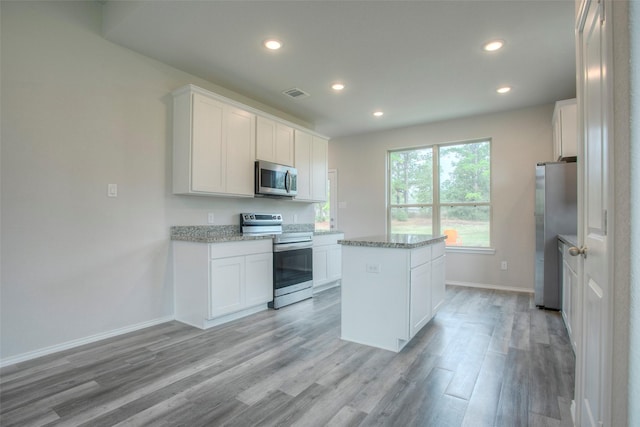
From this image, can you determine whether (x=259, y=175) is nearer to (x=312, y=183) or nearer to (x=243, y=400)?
(x=312, y=183)

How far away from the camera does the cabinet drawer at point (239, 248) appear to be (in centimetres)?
309

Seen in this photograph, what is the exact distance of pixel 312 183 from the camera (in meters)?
4.87

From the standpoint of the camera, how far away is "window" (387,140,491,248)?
5.01 m

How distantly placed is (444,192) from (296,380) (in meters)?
4.14

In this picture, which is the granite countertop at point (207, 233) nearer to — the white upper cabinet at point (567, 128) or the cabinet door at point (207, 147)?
the cabinet door at point (207, 147)

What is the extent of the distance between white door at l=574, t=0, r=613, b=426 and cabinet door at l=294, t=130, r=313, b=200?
339 centimetres

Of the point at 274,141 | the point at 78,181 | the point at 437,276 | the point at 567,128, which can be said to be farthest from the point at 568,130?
the point at 78,181

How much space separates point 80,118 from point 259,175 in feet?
5.79

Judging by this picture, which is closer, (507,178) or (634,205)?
(634,205)

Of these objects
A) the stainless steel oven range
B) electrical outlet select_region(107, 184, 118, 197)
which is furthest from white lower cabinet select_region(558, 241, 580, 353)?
electrical outlet select_region(107, 184, 118, 197)

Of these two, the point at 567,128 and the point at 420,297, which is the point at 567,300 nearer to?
the point at 420,297

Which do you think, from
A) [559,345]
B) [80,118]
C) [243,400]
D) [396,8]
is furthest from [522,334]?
[80,118]

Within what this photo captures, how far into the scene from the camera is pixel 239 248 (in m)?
3.36

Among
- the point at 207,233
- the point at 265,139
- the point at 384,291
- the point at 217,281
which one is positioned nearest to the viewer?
the point at 384,291
